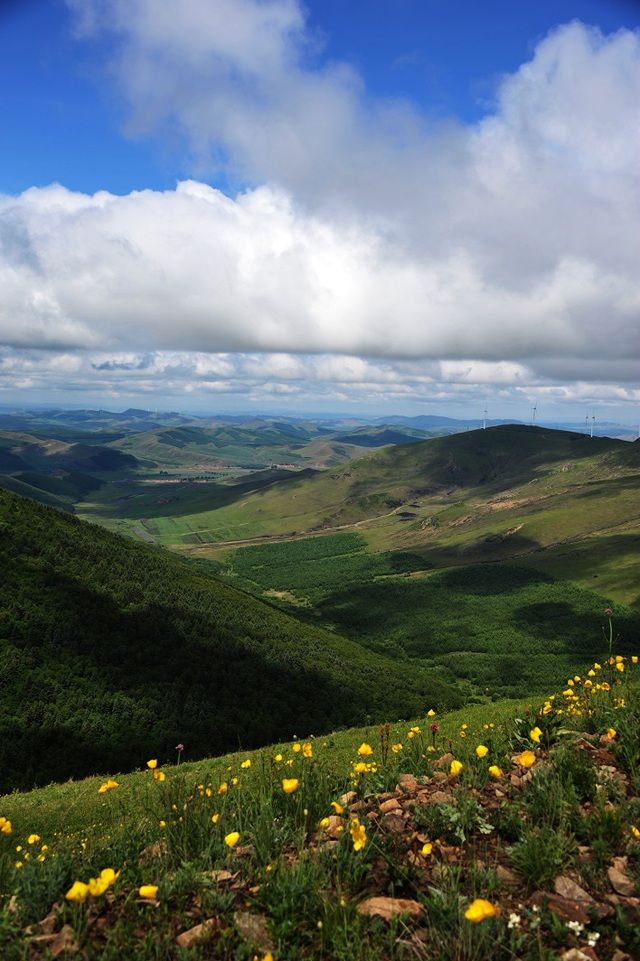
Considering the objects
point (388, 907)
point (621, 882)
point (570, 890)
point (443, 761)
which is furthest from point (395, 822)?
point (443, 761)

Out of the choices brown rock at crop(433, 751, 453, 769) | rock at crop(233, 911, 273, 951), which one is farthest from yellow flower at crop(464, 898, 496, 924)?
brown rock at crop(433, 751, 453, 769)

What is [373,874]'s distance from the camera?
6.53m

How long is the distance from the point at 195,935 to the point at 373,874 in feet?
7.59

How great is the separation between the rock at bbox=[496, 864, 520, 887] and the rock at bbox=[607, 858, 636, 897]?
109 centimetres

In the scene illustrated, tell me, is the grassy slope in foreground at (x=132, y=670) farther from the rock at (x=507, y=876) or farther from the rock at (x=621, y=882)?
the rock at (x=621, y=882)

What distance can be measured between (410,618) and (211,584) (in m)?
100

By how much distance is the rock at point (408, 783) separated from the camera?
8783mm

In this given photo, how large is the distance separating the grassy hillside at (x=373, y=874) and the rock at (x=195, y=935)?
0.07 feet

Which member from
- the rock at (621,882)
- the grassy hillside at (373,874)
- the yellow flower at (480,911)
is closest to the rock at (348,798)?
the grassy hillside at (373,874)

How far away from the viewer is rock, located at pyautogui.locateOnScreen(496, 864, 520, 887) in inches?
247

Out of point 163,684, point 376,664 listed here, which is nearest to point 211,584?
point 376,664

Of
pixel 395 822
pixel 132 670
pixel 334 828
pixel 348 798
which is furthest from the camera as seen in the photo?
pixel 132 670

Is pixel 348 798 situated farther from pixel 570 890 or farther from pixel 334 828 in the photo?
pixel 570 890

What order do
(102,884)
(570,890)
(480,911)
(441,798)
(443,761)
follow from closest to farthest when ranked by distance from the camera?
1. (480,911)
2. (102,884)
3. (570,890)
4. (441,798)
5. (443,761)
